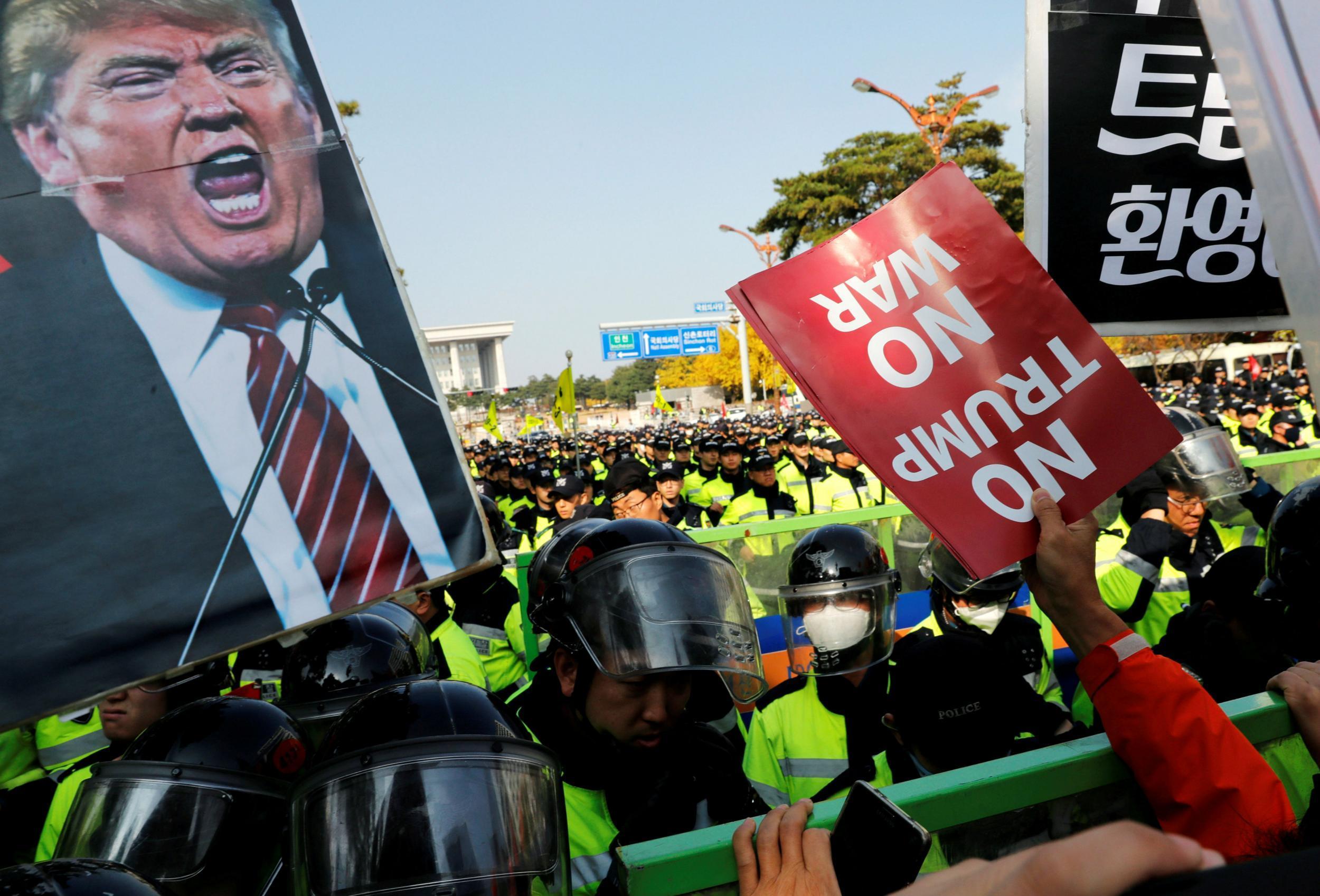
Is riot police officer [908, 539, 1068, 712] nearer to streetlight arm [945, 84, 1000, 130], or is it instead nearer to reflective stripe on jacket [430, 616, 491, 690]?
reflective stripe on jacket [430, 616, 491, 690]

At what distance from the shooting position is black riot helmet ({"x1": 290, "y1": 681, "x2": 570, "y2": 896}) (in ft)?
5.37

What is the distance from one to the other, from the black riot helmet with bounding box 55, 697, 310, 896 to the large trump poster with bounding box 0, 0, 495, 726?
2.81 ft

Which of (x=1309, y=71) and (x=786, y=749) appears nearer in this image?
(x=1309, y=71)

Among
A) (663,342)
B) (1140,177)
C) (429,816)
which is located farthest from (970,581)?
(663,342)

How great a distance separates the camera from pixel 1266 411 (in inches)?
714

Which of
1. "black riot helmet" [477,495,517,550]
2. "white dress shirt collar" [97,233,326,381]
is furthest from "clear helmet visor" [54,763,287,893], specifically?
"black riot helmet" [477,495,517,550]

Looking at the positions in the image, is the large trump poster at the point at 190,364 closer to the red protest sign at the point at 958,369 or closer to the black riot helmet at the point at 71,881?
the black riot helmet at the point at 71,881

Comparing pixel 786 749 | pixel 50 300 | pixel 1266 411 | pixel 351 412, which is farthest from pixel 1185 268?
pixel 1266 411

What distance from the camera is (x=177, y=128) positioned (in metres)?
1.39

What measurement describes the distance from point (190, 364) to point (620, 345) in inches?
1926

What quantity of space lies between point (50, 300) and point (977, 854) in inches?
75.5

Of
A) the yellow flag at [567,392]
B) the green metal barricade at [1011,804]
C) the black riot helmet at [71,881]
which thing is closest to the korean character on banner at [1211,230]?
the green metal barricade at [1011,804]

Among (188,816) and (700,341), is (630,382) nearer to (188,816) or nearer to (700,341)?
(700,341)

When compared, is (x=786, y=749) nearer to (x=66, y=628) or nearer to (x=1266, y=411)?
(x=66, y=628)
